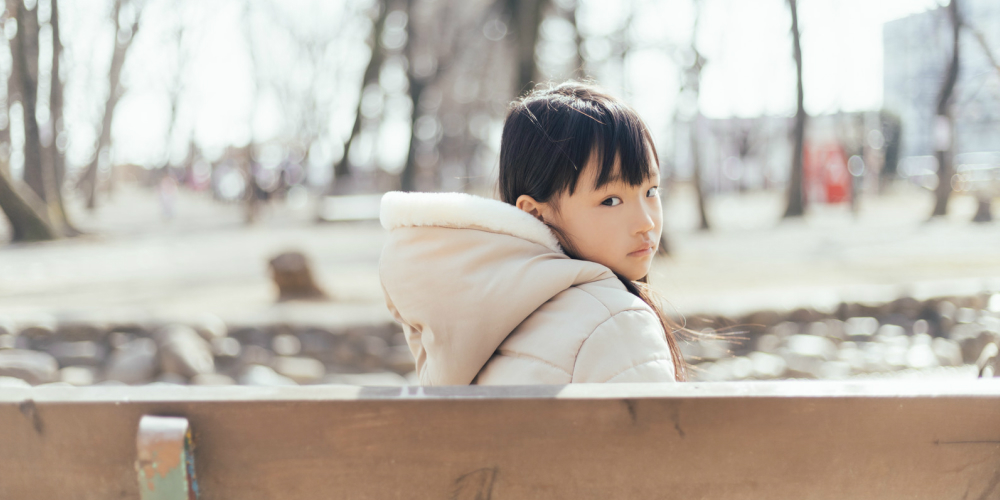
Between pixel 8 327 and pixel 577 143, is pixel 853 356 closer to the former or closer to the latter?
pixel 577 143

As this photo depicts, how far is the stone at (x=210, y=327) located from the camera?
18.3ft

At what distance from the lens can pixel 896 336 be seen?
19.3ft

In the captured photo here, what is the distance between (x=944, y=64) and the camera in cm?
1473

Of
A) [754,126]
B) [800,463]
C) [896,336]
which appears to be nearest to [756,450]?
[800,463]

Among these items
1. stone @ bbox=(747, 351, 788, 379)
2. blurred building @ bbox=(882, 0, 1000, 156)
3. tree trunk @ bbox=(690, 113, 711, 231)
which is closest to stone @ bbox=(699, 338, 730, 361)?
stone @ bbox=(747, 351, 788, 379)

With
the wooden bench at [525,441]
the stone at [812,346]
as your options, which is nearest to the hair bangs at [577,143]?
the wooden bench at [525,441]

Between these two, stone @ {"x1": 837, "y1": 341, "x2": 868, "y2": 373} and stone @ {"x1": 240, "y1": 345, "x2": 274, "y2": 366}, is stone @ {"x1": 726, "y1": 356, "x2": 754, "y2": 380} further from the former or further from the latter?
stone @ {"x1": 240, "y1": 345, "x2": 274, "y2": 366}

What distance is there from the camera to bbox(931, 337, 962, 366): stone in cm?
530

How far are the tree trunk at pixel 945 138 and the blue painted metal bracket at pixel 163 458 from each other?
14.3 meters

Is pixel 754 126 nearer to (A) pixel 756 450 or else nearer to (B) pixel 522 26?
(B) pixel 522 26

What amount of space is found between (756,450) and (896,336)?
18.5ft

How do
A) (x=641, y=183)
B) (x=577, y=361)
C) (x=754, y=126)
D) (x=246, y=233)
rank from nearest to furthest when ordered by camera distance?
1. (x=577, y=361)
2. (x=641, y=183)
3. (x=246, y=233)
4. (x=754, y=126)

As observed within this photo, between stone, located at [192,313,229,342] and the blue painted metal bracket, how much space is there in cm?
492

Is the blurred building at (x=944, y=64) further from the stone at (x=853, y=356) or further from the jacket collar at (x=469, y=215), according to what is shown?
the jacket collar at (x=469, y=215)
